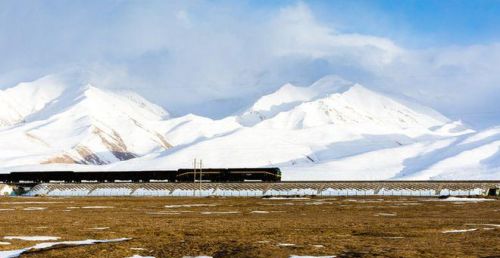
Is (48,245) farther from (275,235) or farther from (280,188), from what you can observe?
(280,188)

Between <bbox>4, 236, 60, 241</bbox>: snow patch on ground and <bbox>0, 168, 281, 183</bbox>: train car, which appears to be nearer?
<bbox>4, 236, 60, 241</bbox>: snow patch on ground

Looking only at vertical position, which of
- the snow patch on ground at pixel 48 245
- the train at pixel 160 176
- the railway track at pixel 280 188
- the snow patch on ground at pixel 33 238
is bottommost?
the snow patch on ground at pixel 48 245

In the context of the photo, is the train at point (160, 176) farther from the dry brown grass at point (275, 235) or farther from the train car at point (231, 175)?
the dry brown grass at point (275, 235)

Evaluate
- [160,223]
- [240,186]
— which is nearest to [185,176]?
[240,186]

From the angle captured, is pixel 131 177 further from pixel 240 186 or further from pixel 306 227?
pixel 306 227

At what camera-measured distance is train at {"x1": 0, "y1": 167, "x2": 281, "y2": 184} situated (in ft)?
408

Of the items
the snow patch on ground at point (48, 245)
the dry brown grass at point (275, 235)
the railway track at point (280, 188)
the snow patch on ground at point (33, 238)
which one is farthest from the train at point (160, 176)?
the snow patch on ground at point (48, 245)

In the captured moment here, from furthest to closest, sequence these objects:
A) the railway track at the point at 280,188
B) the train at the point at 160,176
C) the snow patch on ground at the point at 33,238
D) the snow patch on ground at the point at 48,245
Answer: the train at the point at 160,176 < the railway track at the point at 280,188 < the snow patch on ground at the point at 33,238 < the snow patch on ground at the point at 48,245

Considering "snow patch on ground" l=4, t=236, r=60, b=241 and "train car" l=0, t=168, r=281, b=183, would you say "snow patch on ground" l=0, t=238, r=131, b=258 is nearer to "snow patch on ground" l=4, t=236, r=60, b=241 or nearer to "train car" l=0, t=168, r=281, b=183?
"snow patch on ground" l=4, t=236, r=60, b=241

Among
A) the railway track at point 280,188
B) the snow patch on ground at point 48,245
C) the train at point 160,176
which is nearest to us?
the snow patch on ground at point 48,245

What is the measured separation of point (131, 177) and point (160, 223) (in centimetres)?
8207

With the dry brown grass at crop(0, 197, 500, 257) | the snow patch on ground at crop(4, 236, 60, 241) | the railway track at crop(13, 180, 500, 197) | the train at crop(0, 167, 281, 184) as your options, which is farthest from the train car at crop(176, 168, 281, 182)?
the snow patch on ground at crop(4, 236, 60, 241)

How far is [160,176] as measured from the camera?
413ft

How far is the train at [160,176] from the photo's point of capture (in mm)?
124500
